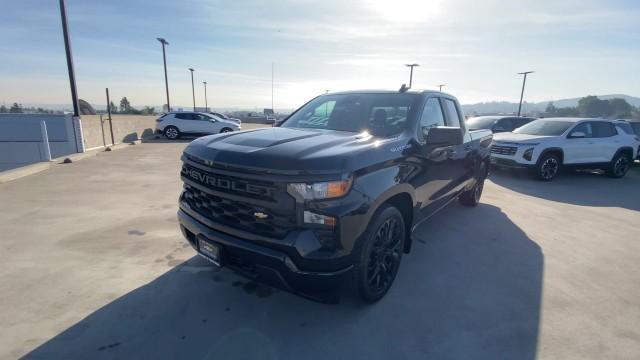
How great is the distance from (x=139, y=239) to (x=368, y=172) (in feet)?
10.7

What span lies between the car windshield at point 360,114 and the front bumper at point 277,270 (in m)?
1.51

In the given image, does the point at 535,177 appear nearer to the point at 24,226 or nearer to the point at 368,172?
the point at 368,172

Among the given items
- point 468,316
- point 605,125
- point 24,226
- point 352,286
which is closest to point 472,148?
point 468,316

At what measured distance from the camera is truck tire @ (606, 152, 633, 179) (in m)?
9.42

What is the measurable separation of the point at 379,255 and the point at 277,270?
100cm

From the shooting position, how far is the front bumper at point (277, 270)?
2.27 metres

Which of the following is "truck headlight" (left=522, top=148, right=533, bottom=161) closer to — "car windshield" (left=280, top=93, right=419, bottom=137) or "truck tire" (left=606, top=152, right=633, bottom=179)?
"truck tire" (left=606, top=152, right=633, bottom=179)

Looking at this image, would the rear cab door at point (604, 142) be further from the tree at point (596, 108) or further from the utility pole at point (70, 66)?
the tree at point (596, 108)

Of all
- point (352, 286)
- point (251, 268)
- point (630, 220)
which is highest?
point (251, 268)

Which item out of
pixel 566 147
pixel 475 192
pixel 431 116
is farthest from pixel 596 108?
pixel 431 116

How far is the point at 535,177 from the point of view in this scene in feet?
29.2

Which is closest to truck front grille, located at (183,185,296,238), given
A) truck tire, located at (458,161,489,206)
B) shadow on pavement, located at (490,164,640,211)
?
truck tire, located at (458,161,489,206)

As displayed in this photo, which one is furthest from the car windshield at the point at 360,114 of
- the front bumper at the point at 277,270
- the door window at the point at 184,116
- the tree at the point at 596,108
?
the tree at the point at 596,108

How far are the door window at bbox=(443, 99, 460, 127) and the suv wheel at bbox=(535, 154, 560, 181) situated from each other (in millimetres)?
5164
